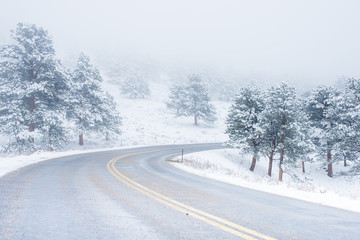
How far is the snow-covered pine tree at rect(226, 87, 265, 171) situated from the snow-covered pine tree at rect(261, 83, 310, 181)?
76.2 inches

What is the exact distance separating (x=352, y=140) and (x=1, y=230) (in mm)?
27957

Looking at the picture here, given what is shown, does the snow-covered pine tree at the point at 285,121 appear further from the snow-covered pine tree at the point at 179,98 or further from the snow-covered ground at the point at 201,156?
the snow-covered pine tree at the point at 179,98

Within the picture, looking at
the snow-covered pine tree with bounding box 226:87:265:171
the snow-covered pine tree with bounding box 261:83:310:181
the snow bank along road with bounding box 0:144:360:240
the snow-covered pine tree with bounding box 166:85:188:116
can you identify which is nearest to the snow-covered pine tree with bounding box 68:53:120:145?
the snow-covered pine tree with bounding box 226:87:265:171

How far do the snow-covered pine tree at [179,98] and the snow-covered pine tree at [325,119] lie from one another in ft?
85.8

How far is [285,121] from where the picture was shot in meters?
22.5

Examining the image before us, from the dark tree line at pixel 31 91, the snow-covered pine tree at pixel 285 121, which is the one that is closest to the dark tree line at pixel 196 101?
the snow-covered pine tree at pixel 285 121

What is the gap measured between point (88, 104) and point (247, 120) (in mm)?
19958

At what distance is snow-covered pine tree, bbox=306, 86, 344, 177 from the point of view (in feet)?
85.2

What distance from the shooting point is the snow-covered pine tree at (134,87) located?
69.0m

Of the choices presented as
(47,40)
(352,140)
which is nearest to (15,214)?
(47,40)

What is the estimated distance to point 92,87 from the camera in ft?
103

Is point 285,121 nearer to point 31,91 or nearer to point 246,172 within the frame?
point 246,172

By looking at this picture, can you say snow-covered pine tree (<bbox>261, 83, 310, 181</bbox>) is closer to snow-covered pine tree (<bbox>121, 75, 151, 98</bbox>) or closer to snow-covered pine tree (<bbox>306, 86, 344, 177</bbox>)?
snow-covered pine tree (<bbox>306, 86, 344, 177</bbox>)

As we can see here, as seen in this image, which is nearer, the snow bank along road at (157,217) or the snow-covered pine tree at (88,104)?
the snow bank along road at (157,217)
